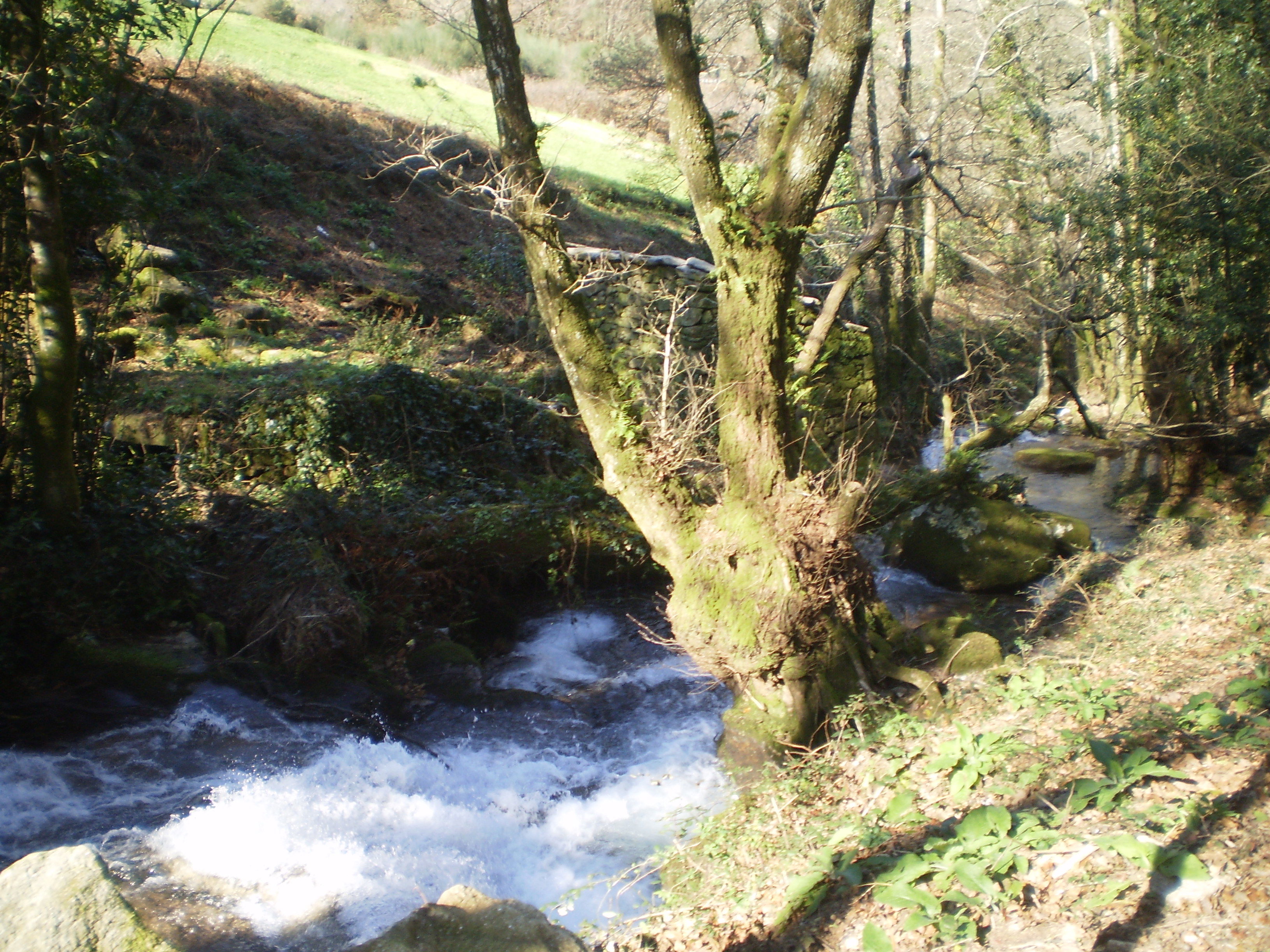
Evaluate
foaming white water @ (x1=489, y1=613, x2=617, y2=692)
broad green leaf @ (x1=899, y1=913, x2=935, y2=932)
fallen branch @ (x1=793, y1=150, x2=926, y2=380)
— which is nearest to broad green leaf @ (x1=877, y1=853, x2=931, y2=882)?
broad green leaf @ (x1=899, y1=913, x2=935, y2=932)

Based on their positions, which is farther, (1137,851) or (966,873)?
(966,873)

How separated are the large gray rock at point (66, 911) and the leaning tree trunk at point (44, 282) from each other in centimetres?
574

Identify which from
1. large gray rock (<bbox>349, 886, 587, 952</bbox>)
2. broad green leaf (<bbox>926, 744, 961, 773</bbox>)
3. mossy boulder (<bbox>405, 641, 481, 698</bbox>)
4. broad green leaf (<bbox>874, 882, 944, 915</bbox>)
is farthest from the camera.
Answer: mossy boulder (<bbox>405, 641, 481, 698</bbox>)

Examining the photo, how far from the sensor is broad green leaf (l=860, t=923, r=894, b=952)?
142 inches

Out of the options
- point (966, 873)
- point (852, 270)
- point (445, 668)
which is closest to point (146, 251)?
point (445, 668)

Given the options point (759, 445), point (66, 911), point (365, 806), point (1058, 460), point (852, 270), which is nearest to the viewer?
point (66, 911)

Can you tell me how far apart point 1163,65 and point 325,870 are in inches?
535

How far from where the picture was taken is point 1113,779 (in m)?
4.27

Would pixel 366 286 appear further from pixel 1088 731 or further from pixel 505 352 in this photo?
pixel 1088 731

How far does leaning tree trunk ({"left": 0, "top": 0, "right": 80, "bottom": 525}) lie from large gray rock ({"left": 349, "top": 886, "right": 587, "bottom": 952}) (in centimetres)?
595

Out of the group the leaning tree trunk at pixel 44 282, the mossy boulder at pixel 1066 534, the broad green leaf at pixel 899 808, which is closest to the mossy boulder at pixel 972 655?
the broad green leaf at pixel 899 808

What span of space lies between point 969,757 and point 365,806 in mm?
4175

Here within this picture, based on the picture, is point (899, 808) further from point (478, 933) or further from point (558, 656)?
point (558, 656)

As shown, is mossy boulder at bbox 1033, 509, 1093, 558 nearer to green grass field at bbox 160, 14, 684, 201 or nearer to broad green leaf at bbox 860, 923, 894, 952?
broad green leaf at bbox 860, 923, 894, 952
